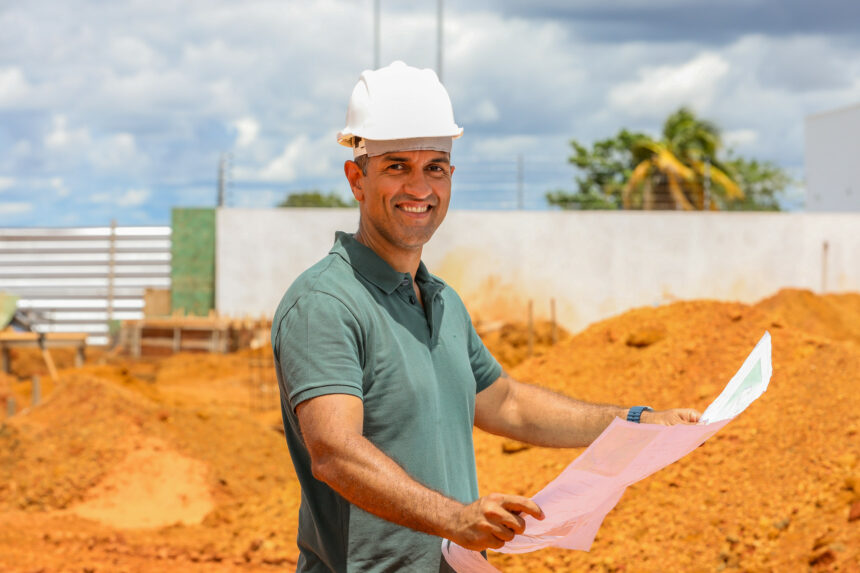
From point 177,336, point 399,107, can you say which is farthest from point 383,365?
point 177,336

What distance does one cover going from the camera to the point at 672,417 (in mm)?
2254

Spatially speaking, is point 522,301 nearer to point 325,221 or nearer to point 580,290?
point 580,290

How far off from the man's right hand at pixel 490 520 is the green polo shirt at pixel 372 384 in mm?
191

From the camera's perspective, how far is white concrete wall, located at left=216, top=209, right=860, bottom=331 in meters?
18.1

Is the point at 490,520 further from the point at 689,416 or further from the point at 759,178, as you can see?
the point at 759,178

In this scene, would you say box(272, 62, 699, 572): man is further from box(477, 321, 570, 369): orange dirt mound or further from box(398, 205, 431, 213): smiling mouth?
box(477, 321, 570, 369): orange dirt mound

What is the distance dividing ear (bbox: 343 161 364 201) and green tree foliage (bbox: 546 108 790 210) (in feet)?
80.4

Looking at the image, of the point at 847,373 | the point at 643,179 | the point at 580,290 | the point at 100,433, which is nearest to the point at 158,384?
the point at 100,433

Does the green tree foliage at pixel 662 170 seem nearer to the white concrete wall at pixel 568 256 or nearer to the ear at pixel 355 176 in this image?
the white concrete wall at pixel 568 256

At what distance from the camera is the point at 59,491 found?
8.82 meters

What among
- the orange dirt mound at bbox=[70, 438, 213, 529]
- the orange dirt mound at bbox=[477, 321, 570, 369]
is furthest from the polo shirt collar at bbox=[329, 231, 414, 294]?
the orange dirt mound at bbox=[477, 321, 570, 369]

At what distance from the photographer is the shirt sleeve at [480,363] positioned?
239 centimetres

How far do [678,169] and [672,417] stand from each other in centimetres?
2583

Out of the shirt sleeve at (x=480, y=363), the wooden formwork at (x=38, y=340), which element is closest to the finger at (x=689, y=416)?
the shirt sleeve at (x=480, y=363)
